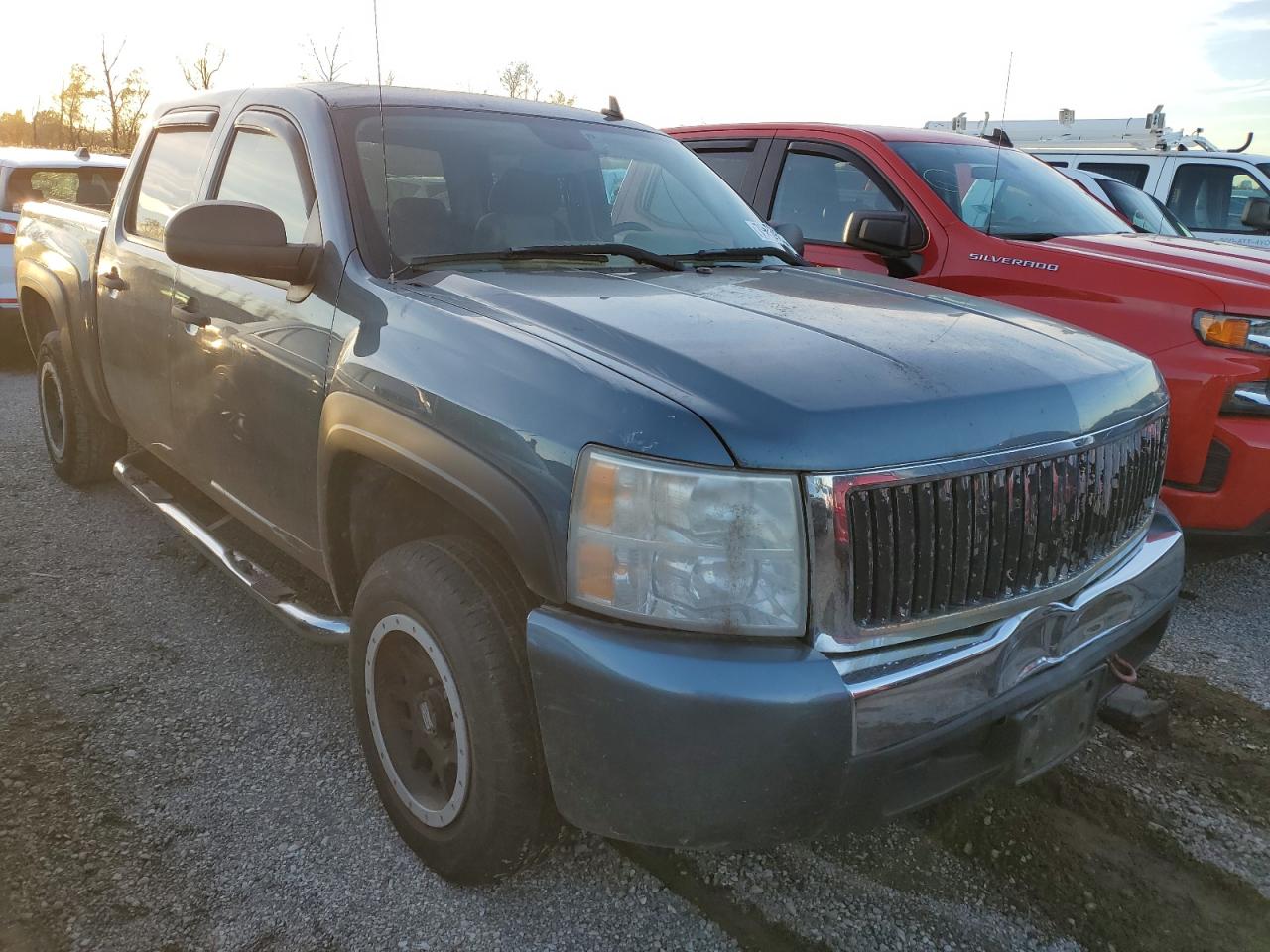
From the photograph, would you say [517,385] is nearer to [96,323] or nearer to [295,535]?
[295,535]

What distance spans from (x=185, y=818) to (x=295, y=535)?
2.59ft

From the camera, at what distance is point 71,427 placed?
4.80 m

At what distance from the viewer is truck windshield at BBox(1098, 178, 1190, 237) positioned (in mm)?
6680

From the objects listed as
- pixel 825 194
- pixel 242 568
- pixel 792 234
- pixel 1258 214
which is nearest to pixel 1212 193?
pixel 1258 214

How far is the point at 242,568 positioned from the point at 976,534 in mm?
2226

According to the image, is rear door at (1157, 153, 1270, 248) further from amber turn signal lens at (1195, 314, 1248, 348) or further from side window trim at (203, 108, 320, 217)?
side window trim at (203, 108, 320, 217)

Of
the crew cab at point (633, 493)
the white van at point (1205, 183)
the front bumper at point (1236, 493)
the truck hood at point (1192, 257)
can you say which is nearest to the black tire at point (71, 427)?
the crew cab at point (633, 493)

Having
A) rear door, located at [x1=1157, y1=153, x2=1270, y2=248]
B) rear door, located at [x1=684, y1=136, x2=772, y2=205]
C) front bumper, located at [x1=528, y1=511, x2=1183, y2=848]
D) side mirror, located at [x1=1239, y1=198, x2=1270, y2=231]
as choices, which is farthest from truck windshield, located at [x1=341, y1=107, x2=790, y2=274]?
rear door, located at [x1=1157, y1=153, x2=1270, y2=248]

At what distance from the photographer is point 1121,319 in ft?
13.3

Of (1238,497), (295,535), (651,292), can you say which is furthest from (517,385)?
(1238,497)

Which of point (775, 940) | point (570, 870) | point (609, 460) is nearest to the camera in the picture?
point (609, 460)

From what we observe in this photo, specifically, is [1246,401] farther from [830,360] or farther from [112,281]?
[112,281]

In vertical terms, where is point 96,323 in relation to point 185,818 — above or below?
above

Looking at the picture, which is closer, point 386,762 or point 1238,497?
point 386,762
